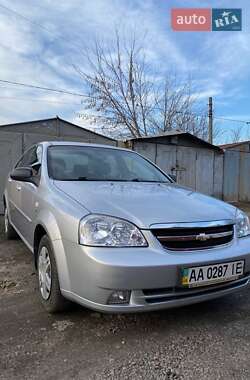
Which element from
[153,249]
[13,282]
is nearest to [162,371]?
[153,249]

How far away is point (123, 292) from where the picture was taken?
7.43ft

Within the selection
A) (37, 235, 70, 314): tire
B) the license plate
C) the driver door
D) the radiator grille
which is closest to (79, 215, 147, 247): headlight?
the radiator grille

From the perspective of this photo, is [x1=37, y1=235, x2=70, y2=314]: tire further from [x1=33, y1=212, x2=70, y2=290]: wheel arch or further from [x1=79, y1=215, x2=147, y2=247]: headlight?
[x1=79, y1=215, x2=147, y2=247]: headlight

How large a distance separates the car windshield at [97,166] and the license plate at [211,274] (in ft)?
4.79

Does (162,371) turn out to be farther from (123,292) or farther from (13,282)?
(13,282)

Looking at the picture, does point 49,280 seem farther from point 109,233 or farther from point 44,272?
point 109,233

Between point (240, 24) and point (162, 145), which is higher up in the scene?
point (240, 24)

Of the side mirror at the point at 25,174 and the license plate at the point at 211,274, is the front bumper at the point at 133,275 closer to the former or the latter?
the license plate at the point at 211,274

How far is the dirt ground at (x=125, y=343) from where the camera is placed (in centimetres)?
211

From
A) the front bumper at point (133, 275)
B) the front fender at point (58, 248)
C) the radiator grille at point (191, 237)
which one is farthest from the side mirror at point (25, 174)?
the radiator grille at point (191, 237)

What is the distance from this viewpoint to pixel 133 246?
2.29 metres

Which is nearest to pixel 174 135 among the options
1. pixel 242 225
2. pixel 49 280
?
pixel 242 225

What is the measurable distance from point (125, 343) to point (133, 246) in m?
0.71

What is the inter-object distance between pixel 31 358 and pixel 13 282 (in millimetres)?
1580
